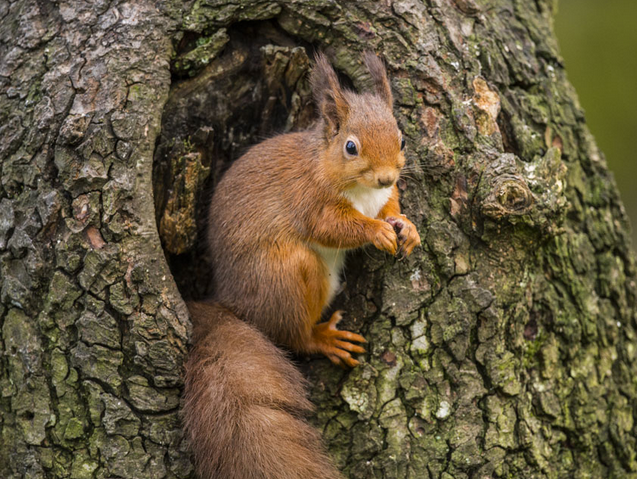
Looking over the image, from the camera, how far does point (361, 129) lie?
104 inches

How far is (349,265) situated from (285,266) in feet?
1.02

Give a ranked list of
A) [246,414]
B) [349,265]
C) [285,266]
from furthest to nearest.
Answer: [349,265], [285,266], [246,414]

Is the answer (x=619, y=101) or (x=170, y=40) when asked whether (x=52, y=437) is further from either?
(x=619, y=101)

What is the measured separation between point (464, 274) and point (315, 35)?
3.87ft

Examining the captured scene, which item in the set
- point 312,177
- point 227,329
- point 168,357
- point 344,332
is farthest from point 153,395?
point 312,177

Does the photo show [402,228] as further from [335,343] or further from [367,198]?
[335,343]

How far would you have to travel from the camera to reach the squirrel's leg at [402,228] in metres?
2.63

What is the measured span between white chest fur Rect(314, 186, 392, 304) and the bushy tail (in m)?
0.45

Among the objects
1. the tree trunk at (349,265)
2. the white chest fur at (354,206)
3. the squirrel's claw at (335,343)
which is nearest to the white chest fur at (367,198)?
the white chest fur at (354,206)

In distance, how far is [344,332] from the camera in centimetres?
272

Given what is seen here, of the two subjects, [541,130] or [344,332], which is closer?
[344,332]

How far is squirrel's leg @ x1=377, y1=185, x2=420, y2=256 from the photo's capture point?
2633 millimetres

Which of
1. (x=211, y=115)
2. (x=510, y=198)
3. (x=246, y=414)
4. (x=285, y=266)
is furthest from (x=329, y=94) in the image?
(x=246, y=414)

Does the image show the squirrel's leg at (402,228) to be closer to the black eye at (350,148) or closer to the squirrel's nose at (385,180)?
the squirrel's nose at (385,180)
